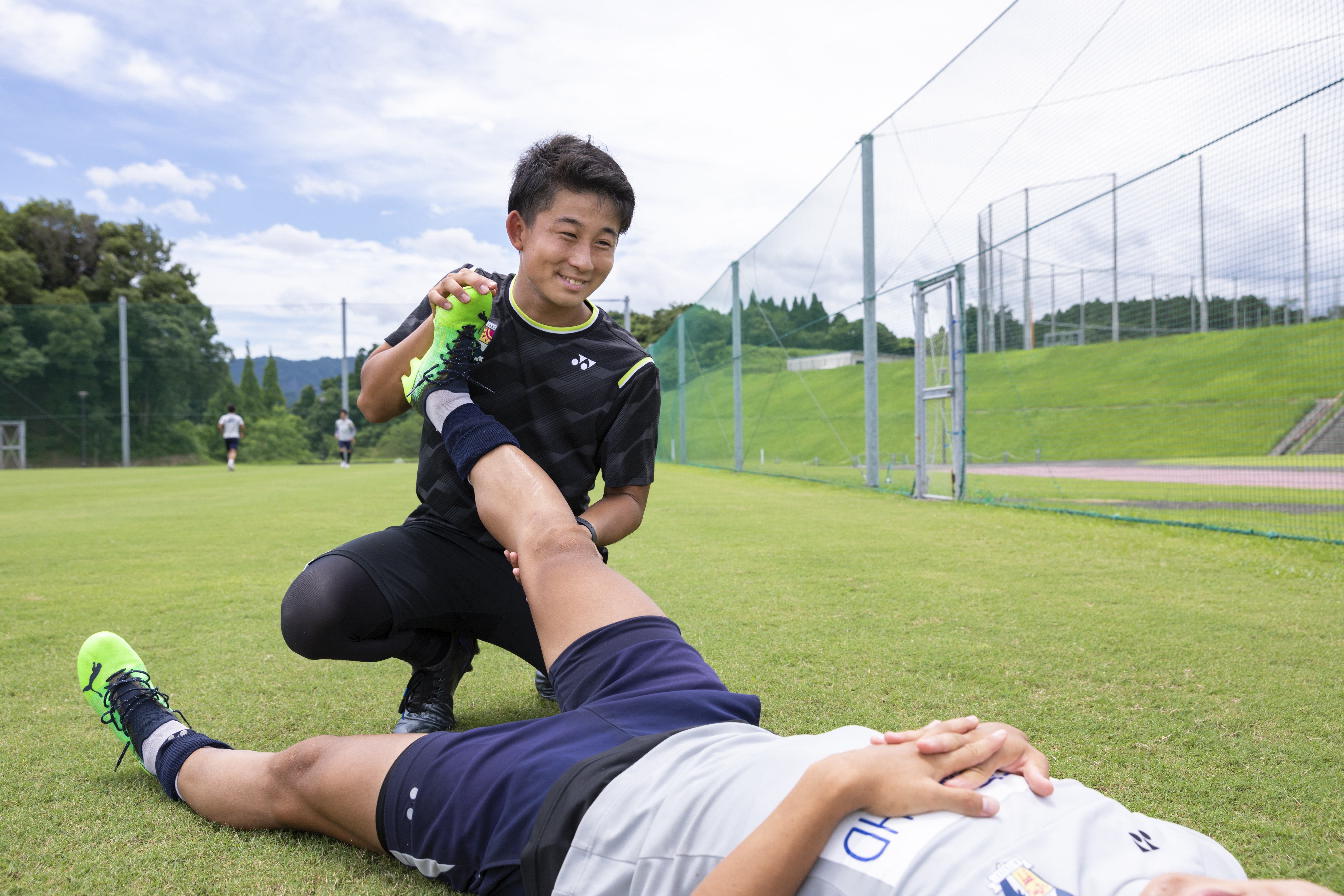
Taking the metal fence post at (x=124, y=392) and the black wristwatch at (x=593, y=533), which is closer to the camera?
the black wristwatch at (x=593, y=533)

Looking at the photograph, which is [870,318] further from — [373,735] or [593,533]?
[373,735]

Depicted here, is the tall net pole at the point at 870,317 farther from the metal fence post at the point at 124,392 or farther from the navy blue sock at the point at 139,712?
the metal fence post at the point at 124,392

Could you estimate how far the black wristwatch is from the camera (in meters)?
1.62

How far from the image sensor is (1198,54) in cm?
538

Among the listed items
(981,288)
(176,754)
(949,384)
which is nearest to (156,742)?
(176,754)

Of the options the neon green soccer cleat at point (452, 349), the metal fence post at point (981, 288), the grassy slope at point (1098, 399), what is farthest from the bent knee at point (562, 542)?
the grassy slope at point (1098, 399)

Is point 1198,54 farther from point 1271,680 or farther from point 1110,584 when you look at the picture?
point 1271,680

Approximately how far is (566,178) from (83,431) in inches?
1073

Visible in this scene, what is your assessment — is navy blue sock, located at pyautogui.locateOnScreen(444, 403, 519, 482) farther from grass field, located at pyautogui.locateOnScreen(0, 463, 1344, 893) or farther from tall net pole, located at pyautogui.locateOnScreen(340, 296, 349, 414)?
tall net pole, located at pyautogui.locateOnScreen(340, 296, 349, 414)

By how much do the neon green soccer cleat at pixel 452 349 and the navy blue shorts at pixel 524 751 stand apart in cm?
83

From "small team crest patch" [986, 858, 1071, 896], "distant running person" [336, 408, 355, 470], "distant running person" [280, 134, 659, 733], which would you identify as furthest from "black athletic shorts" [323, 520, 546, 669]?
"distant running person" [336, 408, 355, 470]

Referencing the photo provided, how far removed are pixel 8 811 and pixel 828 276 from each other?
33.7 feet

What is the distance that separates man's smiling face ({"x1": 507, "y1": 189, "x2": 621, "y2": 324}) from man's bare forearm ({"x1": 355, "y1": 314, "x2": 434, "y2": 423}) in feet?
0.94

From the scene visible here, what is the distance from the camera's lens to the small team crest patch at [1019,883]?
79 cm
